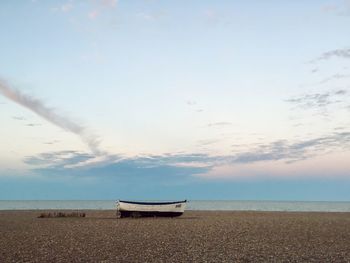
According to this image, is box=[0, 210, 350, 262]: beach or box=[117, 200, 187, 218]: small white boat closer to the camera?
box=[0, 210, 350, 262]: beach

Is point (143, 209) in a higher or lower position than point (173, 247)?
higher

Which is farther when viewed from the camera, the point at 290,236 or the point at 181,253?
the point at 290,236

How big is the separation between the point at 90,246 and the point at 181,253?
601cm

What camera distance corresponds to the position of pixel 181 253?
2334 centimetres

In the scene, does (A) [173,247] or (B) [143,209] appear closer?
(A) [173,247]

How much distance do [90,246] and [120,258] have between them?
5.22m

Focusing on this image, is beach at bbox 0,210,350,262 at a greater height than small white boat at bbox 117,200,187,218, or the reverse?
small white boat at bbox 117,200,187,218

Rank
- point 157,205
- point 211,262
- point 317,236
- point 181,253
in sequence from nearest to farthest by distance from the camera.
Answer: point 211,262 < point 181,253 < point 317,236 < point 157,205

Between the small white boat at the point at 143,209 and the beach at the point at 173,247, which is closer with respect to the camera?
the beach at the point at 173,247

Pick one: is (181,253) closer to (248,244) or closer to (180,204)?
(248,244)

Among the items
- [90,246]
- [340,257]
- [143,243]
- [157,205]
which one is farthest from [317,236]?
[157,205]

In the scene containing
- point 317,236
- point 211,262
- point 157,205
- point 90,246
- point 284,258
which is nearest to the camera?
point 211,262

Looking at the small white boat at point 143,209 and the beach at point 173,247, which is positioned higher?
the small white boat at point 143,209

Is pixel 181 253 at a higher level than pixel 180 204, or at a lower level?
lower
